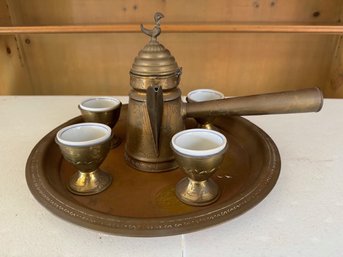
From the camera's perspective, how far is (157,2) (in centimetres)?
97

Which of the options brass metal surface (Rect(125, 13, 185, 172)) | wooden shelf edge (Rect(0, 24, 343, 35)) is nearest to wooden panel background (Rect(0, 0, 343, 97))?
wooden shelf edge (Rect(0, 24, 343, 35))

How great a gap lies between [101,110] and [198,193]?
8.8 inches

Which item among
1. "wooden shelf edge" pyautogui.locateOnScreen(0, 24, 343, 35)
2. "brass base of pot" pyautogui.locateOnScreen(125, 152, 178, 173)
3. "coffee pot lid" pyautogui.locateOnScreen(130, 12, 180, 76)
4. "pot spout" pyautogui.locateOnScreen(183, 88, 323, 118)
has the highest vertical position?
"coffee pot lid" pyautogui.locateOnScreen(130, 12, 180, 76)

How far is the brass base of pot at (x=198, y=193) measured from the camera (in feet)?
1.35

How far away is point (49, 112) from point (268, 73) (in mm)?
750

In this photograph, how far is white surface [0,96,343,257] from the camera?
1.20 ft

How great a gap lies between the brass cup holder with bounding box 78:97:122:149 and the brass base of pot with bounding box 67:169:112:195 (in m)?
0.10

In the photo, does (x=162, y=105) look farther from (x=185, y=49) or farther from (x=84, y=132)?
(x=185, y=49)

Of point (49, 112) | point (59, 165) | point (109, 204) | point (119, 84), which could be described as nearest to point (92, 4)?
point (119, 84)

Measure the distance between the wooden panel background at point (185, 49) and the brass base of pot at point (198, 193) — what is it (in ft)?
2.34

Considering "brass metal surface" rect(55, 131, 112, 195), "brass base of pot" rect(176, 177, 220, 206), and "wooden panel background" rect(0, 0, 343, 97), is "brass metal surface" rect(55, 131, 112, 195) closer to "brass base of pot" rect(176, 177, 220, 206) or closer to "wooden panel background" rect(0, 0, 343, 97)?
"brass base of pot" rect(176, 177, 220, 206)

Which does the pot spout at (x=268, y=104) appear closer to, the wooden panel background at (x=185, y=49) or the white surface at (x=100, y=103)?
the white surface at (x=100, y=103)

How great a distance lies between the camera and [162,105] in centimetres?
45

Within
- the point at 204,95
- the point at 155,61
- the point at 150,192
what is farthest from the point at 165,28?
the point at 150,192
